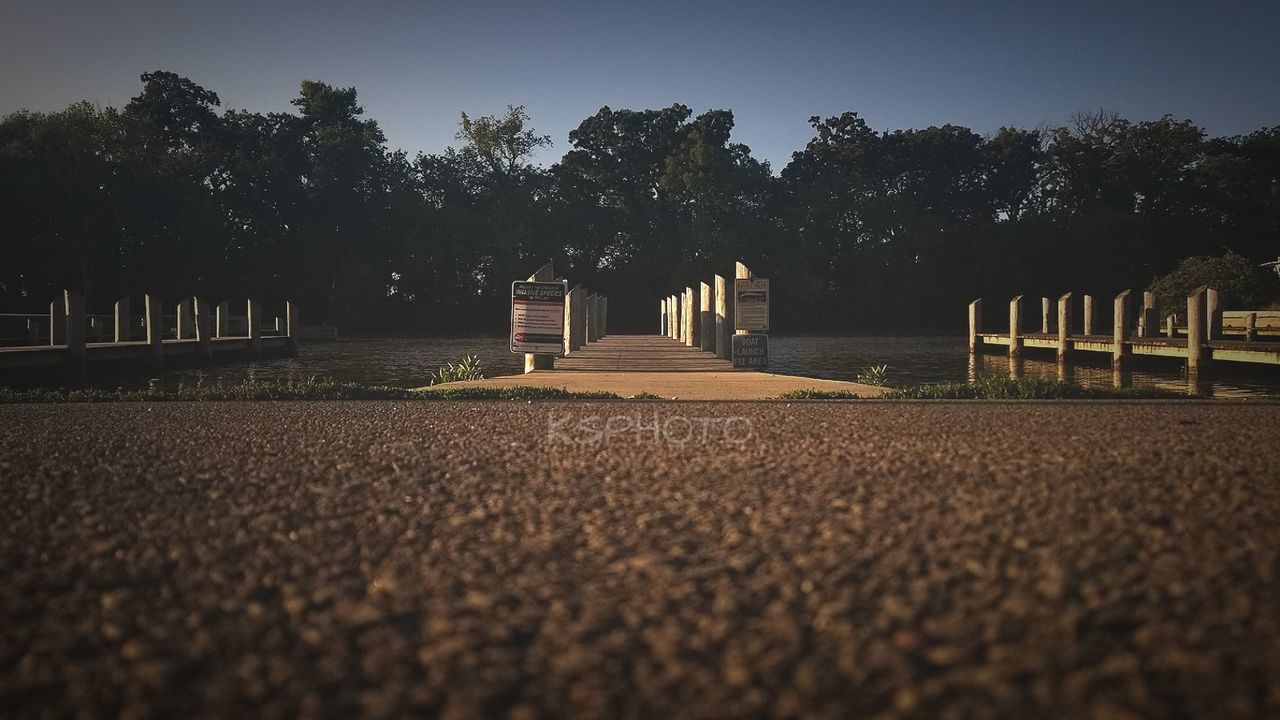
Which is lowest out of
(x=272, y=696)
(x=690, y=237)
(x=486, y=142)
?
(x=272, y=696)

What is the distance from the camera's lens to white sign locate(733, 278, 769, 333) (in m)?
14.7

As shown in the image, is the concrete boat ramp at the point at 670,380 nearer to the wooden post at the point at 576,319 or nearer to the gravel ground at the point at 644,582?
the wooden post at the point at 576,319

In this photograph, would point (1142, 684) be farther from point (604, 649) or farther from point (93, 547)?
point (93, 547)

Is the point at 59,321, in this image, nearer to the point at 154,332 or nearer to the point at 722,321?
the point at 154,332

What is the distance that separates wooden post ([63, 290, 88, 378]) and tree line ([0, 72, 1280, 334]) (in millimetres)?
24589

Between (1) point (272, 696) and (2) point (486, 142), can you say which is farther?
(2) point (486, 142)

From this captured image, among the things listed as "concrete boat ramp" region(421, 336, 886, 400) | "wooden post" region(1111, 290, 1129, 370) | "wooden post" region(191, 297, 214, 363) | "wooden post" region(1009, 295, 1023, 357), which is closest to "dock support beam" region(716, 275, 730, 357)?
"concrete boat ramp" region(421, 336, 886, 400)

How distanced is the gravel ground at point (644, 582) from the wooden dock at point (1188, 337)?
10843 millimetres

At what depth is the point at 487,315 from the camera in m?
46.4

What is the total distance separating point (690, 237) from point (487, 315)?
10.7 m

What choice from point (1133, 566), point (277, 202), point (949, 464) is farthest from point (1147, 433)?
point (277, 202)

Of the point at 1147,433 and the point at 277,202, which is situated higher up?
the point at 277,202

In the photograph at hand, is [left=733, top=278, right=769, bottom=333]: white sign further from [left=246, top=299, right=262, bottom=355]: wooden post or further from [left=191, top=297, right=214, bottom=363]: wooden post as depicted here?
[left=246, top=299, right=262, bottom=355]: wooden post

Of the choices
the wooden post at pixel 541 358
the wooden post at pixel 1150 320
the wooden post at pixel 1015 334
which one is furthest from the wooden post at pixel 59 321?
the wooden post at pixel 1150 320
